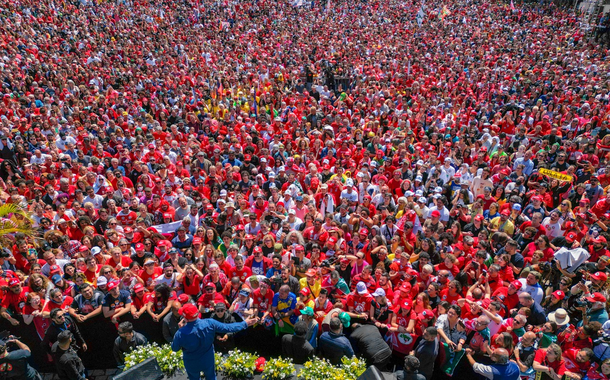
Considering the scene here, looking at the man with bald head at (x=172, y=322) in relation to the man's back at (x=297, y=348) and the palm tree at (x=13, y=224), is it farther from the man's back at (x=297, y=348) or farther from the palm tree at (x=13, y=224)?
the palm tree at (x=13, y=224)

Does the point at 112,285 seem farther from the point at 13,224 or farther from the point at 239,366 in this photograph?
the point at 13,224

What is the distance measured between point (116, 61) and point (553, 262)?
20.2 meters

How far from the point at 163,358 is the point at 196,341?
0.87 meters

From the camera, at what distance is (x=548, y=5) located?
3366cm

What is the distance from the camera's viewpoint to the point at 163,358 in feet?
18.3

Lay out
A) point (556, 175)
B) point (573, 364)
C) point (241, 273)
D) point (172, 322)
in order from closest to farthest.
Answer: point (573, 364) < point (172, 322) < point (241, 273) < point (556, 175)

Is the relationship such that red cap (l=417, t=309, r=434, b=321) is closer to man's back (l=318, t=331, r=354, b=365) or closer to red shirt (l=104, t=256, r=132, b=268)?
man's back (l=318, t=331, r=354, b=365)

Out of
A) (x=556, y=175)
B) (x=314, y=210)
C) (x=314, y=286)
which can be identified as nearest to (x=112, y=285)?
(x=314, y=286)

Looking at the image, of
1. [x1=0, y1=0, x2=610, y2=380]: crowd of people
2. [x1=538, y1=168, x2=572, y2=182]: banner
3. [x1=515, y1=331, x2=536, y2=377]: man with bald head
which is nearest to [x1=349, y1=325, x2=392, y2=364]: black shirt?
[x1=0, y1=0, x2=610, y2=380]: crowd of people

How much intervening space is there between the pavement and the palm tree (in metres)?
2.55

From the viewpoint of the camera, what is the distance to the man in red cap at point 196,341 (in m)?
5.06

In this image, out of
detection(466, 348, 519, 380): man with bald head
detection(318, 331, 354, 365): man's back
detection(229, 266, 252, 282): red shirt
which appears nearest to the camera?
detection(466, 348, 519, 380): man with bald head

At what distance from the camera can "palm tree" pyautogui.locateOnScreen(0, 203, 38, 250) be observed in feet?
24.5

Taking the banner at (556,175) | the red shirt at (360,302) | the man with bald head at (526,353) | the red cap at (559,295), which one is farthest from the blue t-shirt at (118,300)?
the banner at (556,175)
